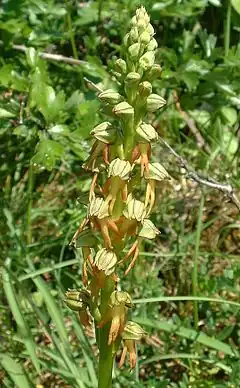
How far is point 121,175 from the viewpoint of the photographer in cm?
167

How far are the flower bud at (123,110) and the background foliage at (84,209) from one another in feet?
3.49

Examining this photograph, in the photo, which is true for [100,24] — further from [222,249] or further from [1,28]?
[222,249]

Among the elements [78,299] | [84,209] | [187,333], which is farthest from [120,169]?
[84,209]

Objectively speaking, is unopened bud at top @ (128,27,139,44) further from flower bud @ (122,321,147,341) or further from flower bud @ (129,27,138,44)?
flower bud @ (122,321,147,341)

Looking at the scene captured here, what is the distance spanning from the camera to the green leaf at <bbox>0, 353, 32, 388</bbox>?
241 cm

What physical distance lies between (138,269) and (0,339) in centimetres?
62

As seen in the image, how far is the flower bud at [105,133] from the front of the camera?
5.59 ft

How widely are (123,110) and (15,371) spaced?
1.12m

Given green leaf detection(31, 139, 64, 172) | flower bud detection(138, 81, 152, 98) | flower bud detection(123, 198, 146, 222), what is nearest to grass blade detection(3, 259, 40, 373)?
green leaf detection(31, 139, 64, 172)

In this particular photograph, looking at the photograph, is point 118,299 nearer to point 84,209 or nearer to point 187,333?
point 187,333

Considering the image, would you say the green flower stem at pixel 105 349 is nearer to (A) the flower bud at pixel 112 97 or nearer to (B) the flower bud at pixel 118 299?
(B) the flower bud at pixel 118 299

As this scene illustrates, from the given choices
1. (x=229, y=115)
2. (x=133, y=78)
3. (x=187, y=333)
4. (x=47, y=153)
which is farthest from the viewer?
(x=229, y=115)

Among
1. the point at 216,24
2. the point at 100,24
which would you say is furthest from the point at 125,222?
the point at 216,24

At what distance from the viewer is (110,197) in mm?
1738
